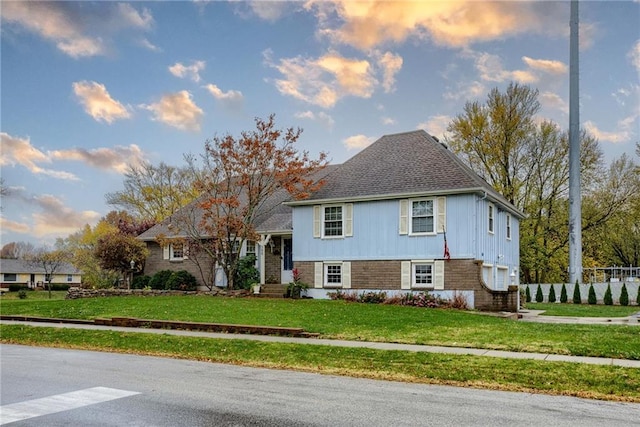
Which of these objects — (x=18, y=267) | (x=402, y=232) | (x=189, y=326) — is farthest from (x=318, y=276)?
(x=18, y=267)

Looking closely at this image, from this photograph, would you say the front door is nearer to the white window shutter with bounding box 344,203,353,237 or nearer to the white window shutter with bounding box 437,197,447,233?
the white window shutter with bounding box 344,203,353,237

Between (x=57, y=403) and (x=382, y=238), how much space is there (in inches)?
682

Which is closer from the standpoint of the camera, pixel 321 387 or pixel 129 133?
pixel 321 387

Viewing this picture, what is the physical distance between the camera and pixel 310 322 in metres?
15.5

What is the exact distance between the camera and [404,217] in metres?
22.7

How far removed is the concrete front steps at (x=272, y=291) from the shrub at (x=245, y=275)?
4.68 ft

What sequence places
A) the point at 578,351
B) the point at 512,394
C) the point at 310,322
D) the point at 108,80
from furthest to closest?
the point at 108,80 → the point at 310,322 → the point at 578,351 → the point at 512,394

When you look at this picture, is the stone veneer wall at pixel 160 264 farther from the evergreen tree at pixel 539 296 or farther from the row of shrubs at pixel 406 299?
the evergreen tree at pixel 539 296

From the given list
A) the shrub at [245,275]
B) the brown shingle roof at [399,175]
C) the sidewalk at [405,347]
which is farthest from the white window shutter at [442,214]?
the sidewalk at [405,347]

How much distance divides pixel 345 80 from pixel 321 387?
1813 centimetres

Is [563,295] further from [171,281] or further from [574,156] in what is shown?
[171,281]

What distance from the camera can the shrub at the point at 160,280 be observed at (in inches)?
1159

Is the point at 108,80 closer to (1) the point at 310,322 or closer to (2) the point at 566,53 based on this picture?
(1) the point at 310,322

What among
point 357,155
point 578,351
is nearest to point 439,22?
point 357,155
